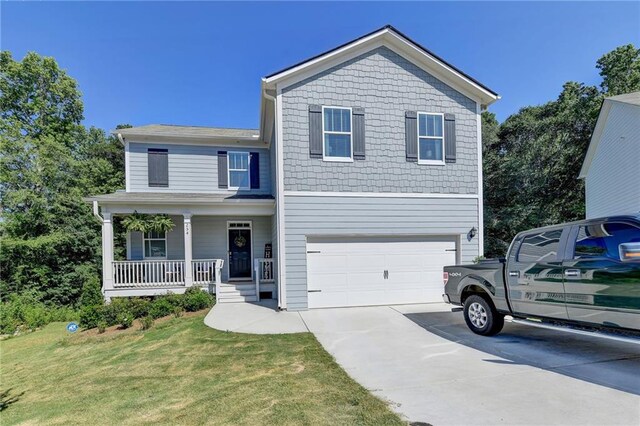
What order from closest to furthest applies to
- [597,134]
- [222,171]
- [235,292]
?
[235,292]
[222,171]
[597,134]

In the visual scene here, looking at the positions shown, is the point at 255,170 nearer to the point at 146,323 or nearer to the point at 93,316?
the point at 146,323

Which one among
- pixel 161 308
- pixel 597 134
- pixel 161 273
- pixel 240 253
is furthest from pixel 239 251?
pixel 597 134

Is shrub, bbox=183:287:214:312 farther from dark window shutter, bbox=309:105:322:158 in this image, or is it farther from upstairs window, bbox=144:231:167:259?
dark window shutter, bbox=309:105:322:158

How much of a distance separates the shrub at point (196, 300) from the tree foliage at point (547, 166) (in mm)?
15629

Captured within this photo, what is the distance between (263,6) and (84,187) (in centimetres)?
1519

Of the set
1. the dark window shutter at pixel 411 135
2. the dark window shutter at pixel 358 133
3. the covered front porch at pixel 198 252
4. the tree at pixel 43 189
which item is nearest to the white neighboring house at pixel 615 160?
the dark window shutter at pixel 411 135

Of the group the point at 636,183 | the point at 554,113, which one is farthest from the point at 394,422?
the point at 554,113

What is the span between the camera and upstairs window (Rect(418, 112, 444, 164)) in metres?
9.66

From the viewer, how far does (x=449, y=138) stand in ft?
32.0

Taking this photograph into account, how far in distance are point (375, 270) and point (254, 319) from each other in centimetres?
357

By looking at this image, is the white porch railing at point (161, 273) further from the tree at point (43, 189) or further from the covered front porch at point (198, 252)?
the tree at point (43, 189)

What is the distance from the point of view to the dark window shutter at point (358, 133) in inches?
361

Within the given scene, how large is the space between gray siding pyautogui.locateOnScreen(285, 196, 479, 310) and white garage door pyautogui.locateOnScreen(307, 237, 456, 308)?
0.94ft

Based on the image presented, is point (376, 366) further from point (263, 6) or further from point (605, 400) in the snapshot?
point (263, 6)
